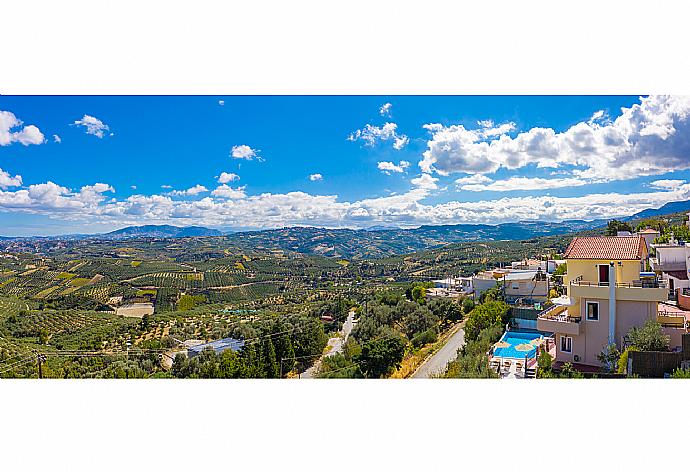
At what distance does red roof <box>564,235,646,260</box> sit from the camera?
4059 millimetres

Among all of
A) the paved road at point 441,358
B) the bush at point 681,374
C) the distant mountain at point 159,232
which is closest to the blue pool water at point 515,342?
the paved road at point 441,358

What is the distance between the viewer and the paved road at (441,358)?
15.4 feet

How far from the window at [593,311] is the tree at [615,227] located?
149 inches

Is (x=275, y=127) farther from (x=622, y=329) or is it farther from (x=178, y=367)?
(x=622, y=329)

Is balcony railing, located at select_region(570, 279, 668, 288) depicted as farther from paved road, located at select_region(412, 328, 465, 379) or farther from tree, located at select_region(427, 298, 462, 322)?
tree, located at select_region(427, 298, 462, 322)

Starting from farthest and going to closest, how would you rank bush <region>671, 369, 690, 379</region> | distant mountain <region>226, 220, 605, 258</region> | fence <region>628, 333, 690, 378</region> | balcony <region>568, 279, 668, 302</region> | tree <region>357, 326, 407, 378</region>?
distant mountain <region>226, 220, 605, 258</region>
tree <region>357, 326, 407, 378</region>
balcony <region>568, 279, 668, 302</region>
fence <region>628, 333, 690, 378</region>
bush <region>671, 369, 690, 379</region>

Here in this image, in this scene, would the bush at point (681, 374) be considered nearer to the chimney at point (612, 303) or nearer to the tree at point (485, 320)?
the chimney at point (612, 303)

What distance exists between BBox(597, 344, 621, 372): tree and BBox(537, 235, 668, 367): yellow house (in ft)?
0.18

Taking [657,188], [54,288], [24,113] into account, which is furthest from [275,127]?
[54,288]

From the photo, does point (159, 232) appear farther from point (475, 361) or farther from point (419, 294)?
point (475, 361)

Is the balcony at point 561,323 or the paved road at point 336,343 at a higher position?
the balcony at point 561,323

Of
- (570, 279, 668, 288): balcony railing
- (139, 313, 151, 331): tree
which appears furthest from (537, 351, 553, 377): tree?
(139, 313, 151, 331): tree

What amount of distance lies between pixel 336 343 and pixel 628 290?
375 centimetres
